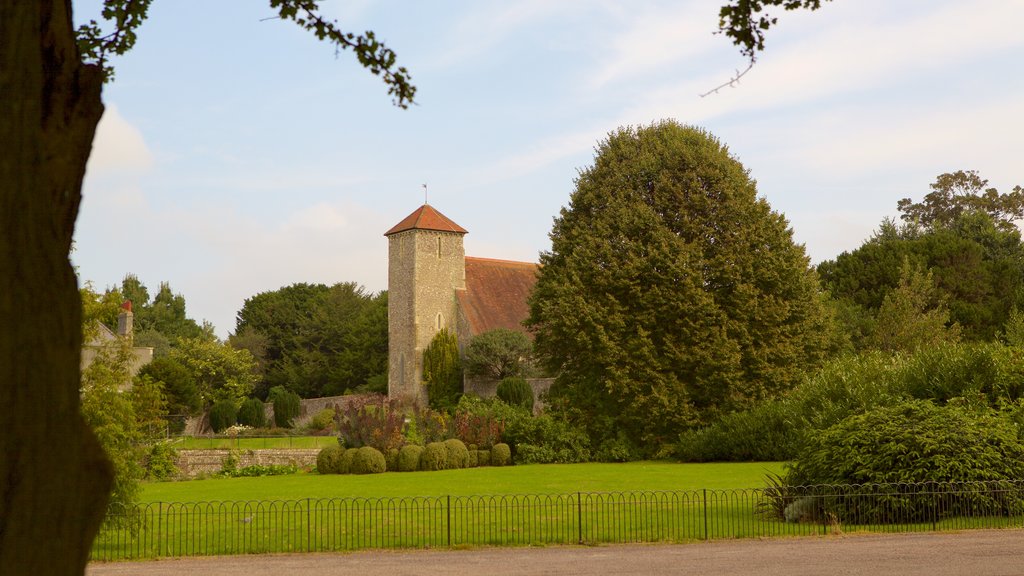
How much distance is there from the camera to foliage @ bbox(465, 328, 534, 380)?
50.2m

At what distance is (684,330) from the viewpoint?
32.9 m

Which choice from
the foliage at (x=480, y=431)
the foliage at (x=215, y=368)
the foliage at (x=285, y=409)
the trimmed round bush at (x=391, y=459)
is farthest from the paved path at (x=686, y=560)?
the foliage at (x=215, y=368)

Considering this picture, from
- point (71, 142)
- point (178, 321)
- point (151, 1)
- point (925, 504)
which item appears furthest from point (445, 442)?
point (178, 321)

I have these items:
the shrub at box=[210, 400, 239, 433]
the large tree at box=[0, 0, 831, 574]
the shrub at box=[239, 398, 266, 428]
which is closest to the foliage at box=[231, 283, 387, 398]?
the shrub at box=[239, 398, 266, 428]

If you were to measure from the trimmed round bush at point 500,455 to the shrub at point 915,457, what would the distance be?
1666 cm

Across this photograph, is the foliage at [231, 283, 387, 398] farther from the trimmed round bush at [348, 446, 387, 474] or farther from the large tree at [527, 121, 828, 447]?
the trimmed round bush at [348, 446, 387, 474]

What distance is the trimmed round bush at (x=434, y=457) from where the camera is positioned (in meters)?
31.9

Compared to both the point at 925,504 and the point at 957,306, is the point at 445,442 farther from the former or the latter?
the point at 957,306

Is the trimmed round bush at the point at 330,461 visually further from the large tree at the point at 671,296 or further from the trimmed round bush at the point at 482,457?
the large tree at the point at 671,296

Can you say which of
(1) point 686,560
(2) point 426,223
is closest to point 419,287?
(2) point 426,223

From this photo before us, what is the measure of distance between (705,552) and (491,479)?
13915mm

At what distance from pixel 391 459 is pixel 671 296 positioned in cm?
1011

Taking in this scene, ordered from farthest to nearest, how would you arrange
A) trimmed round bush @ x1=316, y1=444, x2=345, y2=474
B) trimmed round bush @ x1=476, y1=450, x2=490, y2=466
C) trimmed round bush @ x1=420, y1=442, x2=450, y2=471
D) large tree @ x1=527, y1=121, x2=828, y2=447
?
1. trimmed round bush @ x1=476, y1=450, x2=490, y2=466
2. large tree @ x1=527, y1=121, x2=828, y2=447
3. trimmed round bush @ x1=420, y1=442, x2=450, y2=471
4. trimmed round bush @ x1=316, y1=444, x2=345, y2=474

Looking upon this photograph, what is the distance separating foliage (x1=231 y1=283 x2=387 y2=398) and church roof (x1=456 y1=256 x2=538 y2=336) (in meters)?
8.83
